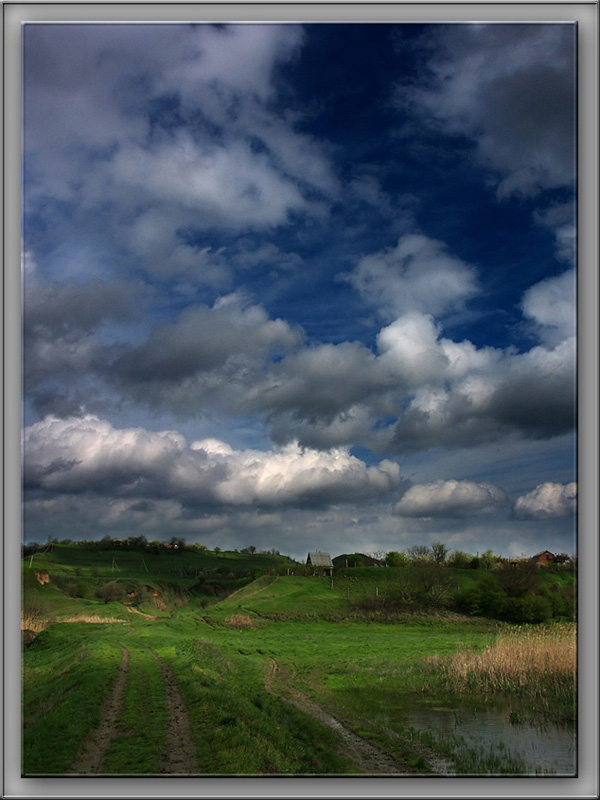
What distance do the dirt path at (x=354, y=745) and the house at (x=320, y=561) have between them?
2.76m

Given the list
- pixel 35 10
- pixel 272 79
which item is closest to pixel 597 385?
pixel 272 79

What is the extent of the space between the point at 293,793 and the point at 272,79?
9.16 meters

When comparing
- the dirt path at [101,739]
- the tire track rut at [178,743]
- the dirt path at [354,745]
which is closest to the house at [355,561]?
the dirt path at [354,745]

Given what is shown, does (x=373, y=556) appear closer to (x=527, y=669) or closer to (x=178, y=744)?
(x=527, y=669)

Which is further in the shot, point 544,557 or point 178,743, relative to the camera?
point 544,557

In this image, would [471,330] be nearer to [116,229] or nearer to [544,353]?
[544,353]

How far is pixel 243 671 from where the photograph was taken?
9.54 m

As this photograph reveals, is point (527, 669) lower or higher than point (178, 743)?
higher

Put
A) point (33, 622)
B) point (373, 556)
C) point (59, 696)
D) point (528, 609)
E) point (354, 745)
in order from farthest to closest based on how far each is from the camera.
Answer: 1. point (373, 556)
2. point (528, 609)
3. point (33, 622)
4. point (59, 696)
5. point (354, 745)

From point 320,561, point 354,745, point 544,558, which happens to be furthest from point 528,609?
point 354,745

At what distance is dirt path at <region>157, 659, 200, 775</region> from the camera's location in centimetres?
634

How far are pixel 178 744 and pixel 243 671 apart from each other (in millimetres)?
2909

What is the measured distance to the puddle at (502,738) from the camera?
6535 millimetres

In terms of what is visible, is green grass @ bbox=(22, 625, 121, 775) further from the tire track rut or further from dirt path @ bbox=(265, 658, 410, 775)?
dirt path @ bbox=(265, 658, 410, 775)
